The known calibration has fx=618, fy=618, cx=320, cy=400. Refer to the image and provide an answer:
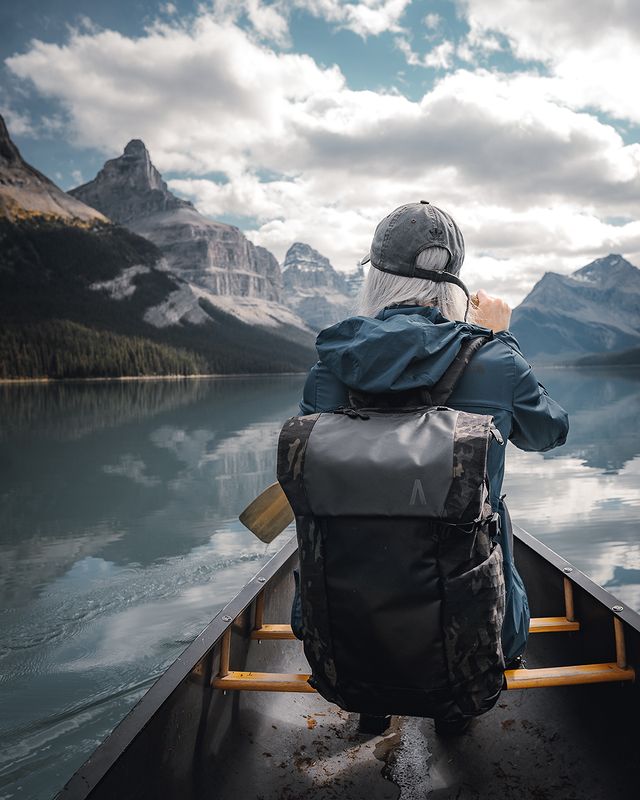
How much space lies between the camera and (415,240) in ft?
8.75

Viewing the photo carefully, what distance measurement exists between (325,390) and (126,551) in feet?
28.2

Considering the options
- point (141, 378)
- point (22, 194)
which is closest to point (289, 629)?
point (141, 378)

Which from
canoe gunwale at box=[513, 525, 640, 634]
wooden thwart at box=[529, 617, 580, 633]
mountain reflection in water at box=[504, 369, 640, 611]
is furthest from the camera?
mountain reflection in water at box=[504, 369, 640, 611]

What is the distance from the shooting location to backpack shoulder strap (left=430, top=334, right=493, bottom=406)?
232cm

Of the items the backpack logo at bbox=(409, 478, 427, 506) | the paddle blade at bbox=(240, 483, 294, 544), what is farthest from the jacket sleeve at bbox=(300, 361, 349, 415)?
the paddle blade at bbox=(240, 483, 294, 544)

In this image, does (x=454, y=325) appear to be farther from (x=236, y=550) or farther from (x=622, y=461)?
(x=622, y=461)

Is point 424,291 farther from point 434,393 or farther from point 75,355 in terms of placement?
point 75,355

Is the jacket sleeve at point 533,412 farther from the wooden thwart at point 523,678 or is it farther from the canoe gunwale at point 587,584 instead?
the canoe gunwale at point 587,584

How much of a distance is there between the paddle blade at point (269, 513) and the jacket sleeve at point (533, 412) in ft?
4.59

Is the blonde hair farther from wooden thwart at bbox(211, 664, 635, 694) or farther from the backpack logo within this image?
wooden thwart at bbox(211, 664, 635, 694)

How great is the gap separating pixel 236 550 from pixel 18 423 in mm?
27083

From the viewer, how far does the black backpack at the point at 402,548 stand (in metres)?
2.14

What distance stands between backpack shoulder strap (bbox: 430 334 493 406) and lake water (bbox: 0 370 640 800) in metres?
3.89

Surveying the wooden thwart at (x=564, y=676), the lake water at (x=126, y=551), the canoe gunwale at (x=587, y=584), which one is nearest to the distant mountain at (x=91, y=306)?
the lake water at (x=126, y=551)
